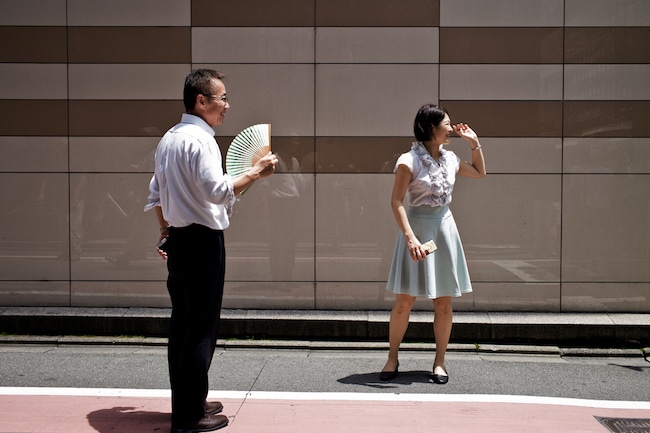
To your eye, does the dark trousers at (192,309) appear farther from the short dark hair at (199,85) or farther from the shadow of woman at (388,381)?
the shadow of woman at (388,381)

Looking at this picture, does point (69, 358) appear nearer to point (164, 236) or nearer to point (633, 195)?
point (164, 236)

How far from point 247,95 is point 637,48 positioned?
12.0 ft

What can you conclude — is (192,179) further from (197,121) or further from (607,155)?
(607,155)

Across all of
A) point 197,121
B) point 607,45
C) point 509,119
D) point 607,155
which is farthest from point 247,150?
point 607,45

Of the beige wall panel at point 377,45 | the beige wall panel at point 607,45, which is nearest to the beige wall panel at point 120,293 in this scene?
the beige wall panel at point 377,45

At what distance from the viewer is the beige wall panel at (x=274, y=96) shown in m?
7.48

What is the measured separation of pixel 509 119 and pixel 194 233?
4.04 meters

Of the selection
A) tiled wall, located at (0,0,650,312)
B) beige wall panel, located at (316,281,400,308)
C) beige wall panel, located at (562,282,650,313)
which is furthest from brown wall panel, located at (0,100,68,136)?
beige wall panel, located at (562,282,650,313)

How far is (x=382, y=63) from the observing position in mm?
7461

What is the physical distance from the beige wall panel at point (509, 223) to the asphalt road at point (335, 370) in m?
0.93

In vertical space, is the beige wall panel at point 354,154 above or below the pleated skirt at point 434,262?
above

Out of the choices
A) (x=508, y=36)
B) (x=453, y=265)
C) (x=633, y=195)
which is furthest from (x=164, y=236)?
(x=633, y=195)

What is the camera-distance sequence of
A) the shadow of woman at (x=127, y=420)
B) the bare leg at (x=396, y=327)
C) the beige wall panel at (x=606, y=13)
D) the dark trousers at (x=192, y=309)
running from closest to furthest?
the dark trousers at (x=192, y=309), the shadow of woman at (x=127, y=420), the bare leg at (x=396, y=327), the beige wall panel at (x=606, y=13)

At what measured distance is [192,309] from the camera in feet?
14.4
